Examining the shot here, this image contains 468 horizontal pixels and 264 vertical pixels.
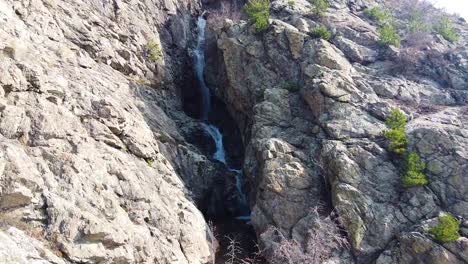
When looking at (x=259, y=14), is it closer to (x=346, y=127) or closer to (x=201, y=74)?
(x=201, y=74)

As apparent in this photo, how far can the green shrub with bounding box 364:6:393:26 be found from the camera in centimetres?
3631

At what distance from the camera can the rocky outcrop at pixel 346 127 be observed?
20.0 meters

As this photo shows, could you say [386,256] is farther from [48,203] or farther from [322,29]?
[322,29]

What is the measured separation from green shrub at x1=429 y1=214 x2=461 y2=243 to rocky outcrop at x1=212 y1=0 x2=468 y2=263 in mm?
397

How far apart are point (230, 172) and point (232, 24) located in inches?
514

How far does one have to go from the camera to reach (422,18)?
38.1 meters

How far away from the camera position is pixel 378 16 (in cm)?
3647

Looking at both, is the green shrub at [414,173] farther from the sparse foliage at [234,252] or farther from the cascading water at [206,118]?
the cascading water at [206,118]

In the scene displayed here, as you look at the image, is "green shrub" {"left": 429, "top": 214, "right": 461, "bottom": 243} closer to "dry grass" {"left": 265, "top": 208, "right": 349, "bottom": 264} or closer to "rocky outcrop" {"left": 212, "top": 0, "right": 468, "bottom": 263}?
"rocky outcrop" {"left": 212, "top": 0, "right": 468, "bottom": 263}

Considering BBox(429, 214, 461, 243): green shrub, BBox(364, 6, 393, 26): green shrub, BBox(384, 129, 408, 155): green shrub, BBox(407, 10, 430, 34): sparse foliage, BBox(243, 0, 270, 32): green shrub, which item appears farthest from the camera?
BBox(364, 6, 393, 26): green shrub

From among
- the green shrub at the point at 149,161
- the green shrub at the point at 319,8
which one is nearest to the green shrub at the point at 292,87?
the green shrub at the point at 319,8

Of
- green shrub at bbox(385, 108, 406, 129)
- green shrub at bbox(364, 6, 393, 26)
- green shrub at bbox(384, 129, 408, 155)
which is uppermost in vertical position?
green shrub at bbox(364, 6, 393, 26)

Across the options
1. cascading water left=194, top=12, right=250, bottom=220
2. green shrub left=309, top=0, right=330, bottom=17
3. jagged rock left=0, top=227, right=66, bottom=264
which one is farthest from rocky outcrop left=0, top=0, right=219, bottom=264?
green shrub left=309, top=0, right=330, bottom=17

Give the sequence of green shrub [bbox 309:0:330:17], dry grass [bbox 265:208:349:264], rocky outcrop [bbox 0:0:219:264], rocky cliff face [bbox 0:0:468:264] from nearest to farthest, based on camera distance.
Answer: rocky outcrop [bbox 0:0:219:264] → rocky cliff face [bbox 0:0:468:264] → dry grass [bbox 265:208:349:264] → green shrub [bbox 309:0:330:17]
